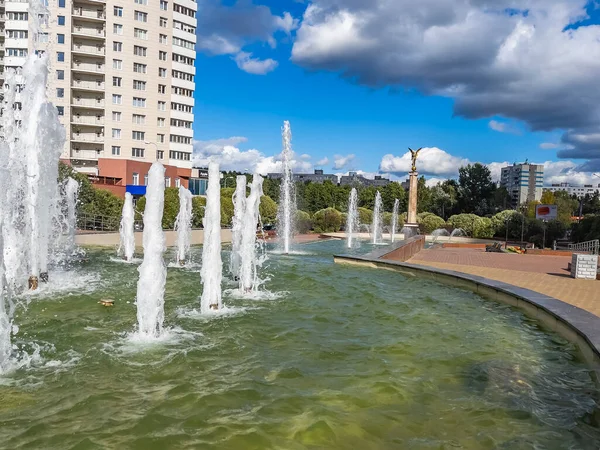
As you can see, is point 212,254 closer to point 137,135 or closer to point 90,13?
point 137,135

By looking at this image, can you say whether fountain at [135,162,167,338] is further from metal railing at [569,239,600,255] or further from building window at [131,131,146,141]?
building window at [131,131,146,141]

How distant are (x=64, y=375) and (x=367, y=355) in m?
3.93

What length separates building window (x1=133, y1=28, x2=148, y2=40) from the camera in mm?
49375

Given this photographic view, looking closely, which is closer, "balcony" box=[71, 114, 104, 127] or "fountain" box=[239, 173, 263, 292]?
"fountain" box=[239, 173, 263, 292]

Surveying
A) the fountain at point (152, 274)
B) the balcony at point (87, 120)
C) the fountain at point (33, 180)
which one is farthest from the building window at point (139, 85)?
the fountain at point (152, 274)

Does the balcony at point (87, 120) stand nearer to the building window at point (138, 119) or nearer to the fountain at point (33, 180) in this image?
the building window at point (138, 119)

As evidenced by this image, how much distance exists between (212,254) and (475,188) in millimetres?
77012

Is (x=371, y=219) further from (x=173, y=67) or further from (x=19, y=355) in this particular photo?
(x=19, y=355)

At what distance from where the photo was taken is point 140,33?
4978cm

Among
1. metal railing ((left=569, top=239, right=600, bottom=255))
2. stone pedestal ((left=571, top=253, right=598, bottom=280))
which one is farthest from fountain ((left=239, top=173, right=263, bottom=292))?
metal railing ((left=569, top=239, right=600, bottom=255))

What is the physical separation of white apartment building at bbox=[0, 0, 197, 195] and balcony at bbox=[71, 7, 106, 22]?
0.31 ft

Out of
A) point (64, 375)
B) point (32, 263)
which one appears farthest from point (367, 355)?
point (32, 263)

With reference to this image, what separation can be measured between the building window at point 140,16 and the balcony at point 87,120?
432 inches

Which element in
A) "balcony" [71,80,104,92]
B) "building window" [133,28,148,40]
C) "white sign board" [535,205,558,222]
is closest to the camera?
"white sign board" [535,205,558,222]
